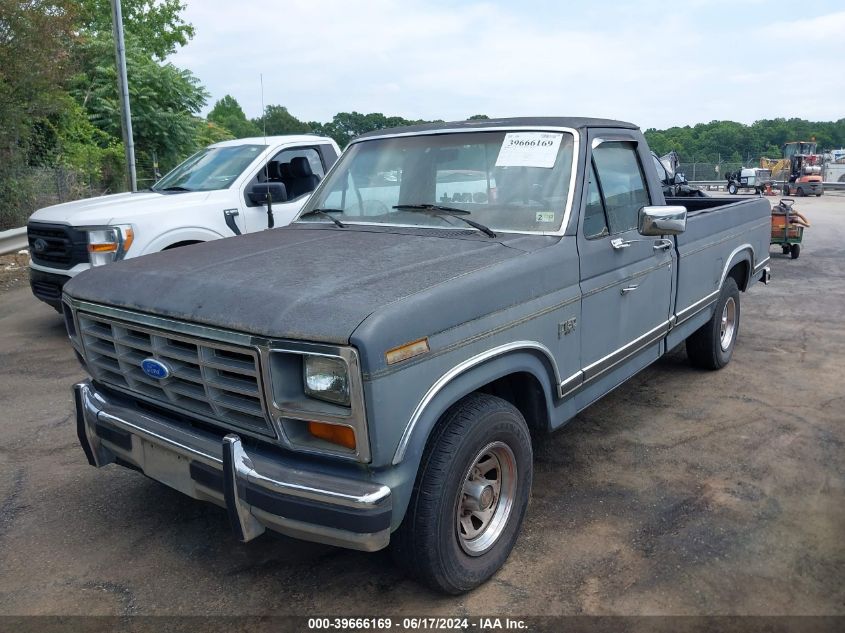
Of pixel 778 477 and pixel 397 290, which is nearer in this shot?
pixel 397 290

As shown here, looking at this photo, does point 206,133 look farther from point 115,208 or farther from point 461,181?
point 461,181

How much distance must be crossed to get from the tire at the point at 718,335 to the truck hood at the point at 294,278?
9.85 feet

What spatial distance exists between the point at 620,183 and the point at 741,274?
103 inches

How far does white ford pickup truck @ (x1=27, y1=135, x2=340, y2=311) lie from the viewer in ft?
21.2

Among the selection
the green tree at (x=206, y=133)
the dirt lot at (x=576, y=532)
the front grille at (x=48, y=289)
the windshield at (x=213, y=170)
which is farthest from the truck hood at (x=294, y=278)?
the green tree at (x=206, y=133)

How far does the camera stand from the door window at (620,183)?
13.1 feet

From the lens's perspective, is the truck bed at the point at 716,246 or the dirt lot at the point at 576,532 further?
the truck bed at the point at 716,246

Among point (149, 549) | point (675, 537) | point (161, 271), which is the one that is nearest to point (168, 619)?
point (149, 549)

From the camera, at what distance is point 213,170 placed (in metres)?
7.64

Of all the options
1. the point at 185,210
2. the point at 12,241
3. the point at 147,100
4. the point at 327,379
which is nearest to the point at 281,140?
the point at 185,210

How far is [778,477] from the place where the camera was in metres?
4.05

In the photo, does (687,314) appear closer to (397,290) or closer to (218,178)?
(397,290)

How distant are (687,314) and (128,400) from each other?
3645 millimetres

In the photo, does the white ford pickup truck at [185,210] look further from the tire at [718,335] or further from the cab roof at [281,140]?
the tire at [718,335]
